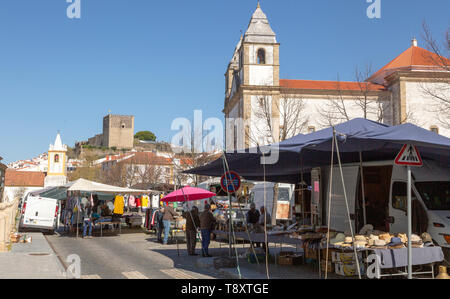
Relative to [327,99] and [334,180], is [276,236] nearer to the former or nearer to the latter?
[334,180]

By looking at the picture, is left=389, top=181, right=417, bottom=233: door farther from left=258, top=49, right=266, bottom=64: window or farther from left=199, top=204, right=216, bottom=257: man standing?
left=258, top=49, right=266, bottom=64: window

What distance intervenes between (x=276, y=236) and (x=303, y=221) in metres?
3.66

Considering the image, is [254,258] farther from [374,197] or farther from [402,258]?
[402,258]

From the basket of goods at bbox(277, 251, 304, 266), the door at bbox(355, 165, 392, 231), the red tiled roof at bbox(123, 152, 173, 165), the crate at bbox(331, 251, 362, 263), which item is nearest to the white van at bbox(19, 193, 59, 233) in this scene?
the basket of goods at bbox(277, 251, 304, 266)

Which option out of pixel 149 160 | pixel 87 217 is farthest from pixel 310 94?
pixel 87 217

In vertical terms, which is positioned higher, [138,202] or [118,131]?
[118,131]

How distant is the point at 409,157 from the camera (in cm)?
831

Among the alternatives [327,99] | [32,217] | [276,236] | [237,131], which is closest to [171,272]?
[276,236]

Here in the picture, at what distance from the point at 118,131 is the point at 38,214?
13638 cm

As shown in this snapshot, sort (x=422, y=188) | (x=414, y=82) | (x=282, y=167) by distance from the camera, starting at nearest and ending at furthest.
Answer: (x=422, y=188), (x=282, y=167), (x=414, y=82)

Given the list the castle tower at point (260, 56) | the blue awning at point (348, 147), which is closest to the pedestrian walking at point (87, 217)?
the blue awning at point (348, 147)

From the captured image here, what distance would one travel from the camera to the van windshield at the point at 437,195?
420 inches

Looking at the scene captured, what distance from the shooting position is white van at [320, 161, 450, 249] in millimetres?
10578

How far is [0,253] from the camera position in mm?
13672
